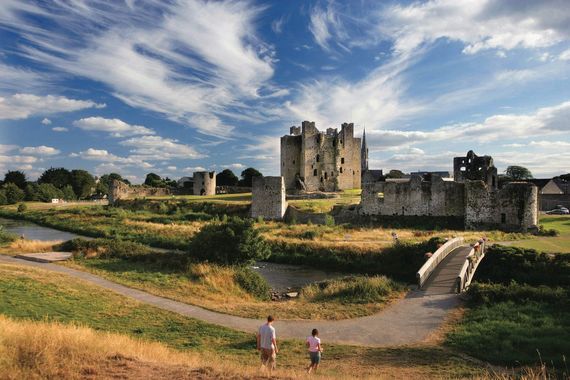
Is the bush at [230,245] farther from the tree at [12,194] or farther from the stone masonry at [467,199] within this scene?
the tree at [12,194]

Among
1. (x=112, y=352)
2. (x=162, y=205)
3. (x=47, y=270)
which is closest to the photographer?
(x=112, y=352)

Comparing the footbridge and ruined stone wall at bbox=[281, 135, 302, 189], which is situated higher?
ruined stone wall at bbox=[281, 135, 302, 189]

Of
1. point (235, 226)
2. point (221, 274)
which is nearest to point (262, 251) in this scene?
point (235, 226)

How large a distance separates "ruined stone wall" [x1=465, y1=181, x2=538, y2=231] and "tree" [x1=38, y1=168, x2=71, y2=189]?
9733 centimetres

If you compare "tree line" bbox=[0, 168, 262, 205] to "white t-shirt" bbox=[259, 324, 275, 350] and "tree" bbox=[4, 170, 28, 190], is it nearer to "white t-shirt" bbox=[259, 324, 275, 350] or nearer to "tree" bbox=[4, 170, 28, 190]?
"tree" bbox=[4, 170, 28, 190]

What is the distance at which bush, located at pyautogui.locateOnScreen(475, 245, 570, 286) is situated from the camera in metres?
18.3

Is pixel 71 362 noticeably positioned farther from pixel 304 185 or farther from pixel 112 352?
pixel 304 185

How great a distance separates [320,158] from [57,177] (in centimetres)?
7911

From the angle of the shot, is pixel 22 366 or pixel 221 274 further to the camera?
pixel 221 274

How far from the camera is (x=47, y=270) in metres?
18.6

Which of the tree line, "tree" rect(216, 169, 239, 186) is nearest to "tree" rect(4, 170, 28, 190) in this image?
the tree line

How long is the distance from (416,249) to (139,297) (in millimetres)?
15480

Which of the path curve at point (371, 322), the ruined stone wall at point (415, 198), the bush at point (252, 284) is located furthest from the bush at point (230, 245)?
the ruined stone wall at point (415, 198)

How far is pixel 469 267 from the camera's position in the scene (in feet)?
58.1
